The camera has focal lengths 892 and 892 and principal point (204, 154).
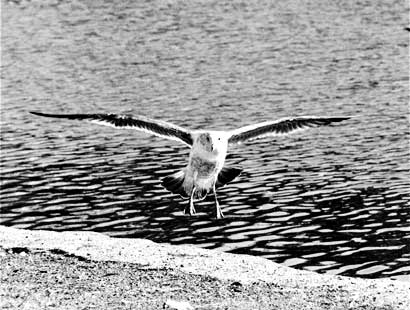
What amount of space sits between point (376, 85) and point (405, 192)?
1272cm

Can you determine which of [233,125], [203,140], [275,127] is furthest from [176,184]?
[233,125]

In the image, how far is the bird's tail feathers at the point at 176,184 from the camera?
13.3 m

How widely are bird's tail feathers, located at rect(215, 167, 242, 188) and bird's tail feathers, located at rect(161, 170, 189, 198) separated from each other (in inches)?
20.2

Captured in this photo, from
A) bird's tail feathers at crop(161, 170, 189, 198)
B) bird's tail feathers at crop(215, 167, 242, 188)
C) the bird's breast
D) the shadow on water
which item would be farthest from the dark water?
the bird's breast

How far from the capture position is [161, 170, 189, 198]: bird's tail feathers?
43.7ft

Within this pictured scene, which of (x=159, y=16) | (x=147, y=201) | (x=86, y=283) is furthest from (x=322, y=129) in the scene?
(x=159, y=16)

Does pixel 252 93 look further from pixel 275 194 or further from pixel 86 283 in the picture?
pixel 86 283

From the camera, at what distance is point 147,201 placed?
1938cm

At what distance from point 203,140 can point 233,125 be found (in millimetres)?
13543

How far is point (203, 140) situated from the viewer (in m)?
12.7

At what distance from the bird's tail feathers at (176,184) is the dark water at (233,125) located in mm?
2589

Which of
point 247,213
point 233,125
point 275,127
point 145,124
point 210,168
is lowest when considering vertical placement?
point 233,125

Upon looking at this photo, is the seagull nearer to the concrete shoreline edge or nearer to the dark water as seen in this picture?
the concrete shoreline edge

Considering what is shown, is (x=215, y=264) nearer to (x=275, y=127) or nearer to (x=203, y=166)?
(x=203, y=166)
